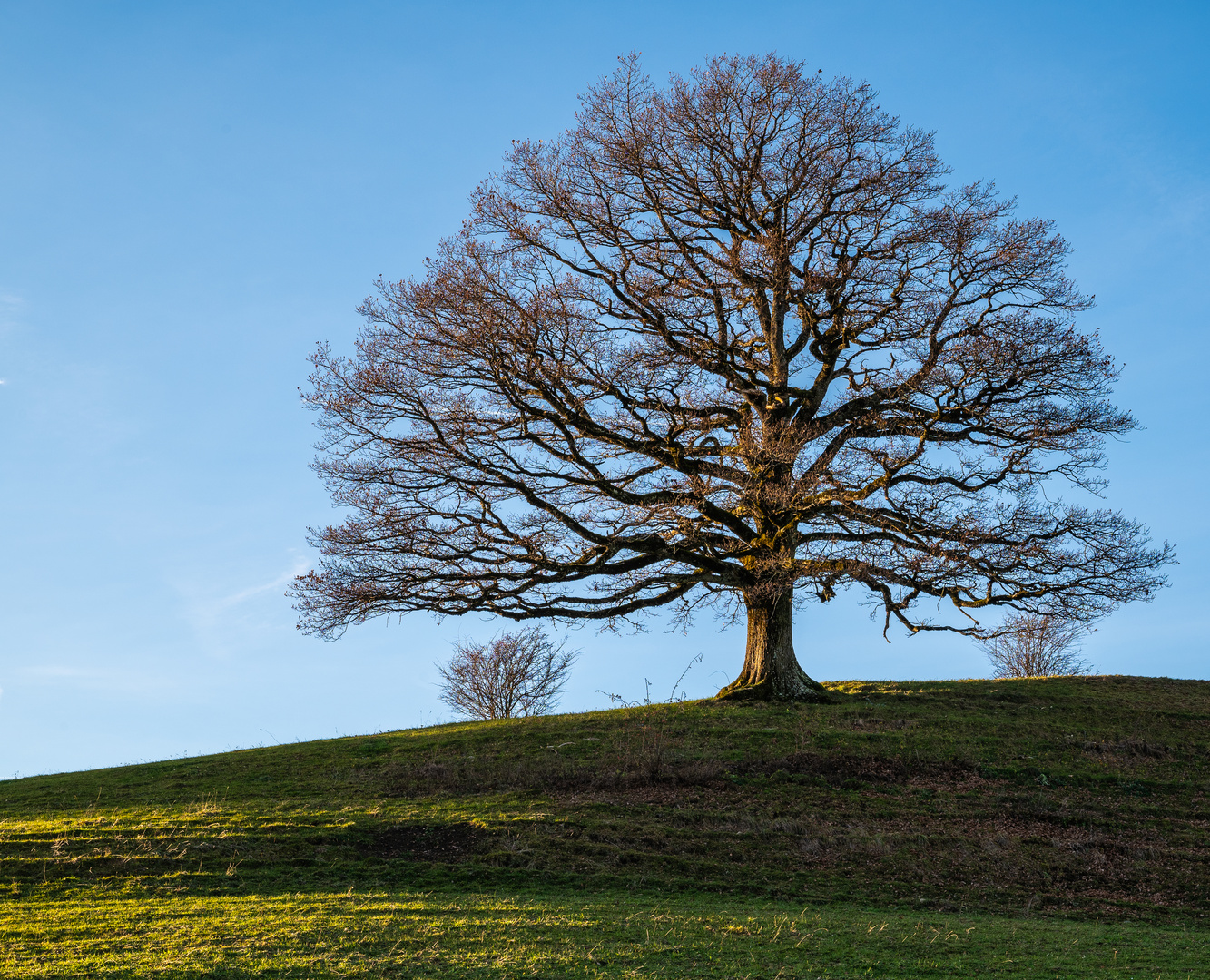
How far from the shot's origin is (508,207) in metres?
20.6

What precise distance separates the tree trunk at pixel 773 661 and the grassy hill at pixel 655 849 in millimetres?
743

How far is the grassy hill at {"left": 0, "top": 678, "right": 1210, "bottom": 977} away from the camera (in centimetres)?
862

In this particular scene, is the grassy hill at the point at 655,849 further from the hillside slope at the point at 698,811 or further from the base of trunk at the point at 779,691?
the base of trunk at the point at 779,691

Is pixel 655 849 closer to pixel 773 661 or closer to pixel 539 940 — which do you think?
pixel 539 940

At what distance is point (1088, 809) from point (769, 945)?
30.7ft

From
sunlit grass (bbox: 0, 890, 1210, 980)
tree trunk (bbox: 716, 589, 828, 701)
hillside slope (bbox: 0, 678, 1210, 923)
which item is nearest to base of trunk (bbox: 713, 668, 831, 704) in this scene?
tree trunk (bbox: 716, 589, 828, 701)

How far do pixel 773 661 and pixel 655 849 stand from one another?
351 inches

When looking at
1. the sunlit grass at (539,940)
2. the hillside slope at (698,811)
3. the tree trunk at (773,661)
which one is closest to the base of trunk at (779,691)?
the tree trunk at (773,661)

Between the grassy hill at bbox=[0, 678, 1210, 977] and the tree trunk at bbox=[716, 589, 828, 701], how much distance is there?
2.44 feet

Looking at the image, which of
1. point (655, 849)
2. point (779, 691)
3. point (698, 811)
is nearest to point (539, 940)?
point (655, 849)

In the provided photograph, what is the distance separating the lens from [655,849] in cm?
1289

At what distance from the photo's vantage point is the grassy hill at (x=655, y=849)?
28.3ft

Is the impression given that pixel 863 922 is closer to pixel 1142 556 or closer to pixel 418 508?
pixel 418 508

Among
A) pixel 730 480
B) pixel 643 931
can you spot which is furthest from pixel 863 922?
pixel 730 480
